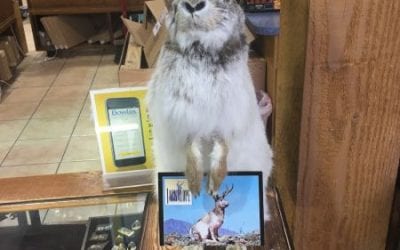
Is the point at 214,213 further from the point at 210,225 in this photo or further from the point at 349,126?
the point at 349,126

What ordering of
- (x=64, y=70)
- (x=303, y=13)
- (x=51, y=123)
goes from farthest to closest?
(x=64, y=70)
(x=51, y=123)
(x=303, y=13)

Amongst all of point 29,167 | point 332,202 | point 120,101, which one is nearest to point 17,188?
point 120,101

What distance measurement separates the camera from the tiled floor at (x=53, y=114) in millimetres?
2117

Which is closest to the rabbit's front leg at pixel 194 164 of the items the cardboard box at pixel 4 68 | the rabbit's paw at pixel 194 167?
the rabbit's paw at pixel 194 167

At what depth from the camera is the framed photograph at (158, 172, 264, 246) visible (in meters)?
0.59

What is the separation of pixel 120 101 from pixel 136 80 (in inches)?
28.5

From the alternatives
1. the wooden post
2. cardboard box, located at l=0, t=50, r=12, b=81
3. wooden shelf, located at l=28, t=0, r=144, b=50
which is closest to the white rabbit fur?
the wooden post

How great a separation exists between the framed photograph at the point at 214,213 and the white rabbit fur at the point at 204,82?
0.06 m

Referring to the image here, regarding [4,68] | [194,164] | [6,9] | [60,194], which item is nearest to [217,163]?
[194,164]

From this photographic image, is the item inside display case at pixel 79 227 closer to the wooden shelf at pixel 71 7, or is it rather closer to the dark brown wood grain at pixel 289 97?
the dark brown wood grain at pixel 289 97

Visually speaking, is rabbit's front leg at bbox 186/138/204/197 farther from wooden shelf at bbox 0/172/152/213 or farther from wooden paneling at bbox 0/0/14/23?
wooden paneling at bbox 0/0/14/23

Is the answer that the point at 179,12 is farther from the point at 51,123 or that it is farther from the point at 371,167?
the point at 51,123

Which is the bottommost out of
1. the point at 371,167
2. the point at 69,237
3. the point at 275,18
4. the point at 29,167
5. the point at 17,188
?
the point at 29,167

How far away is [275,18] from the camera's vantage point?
1.17 metres
